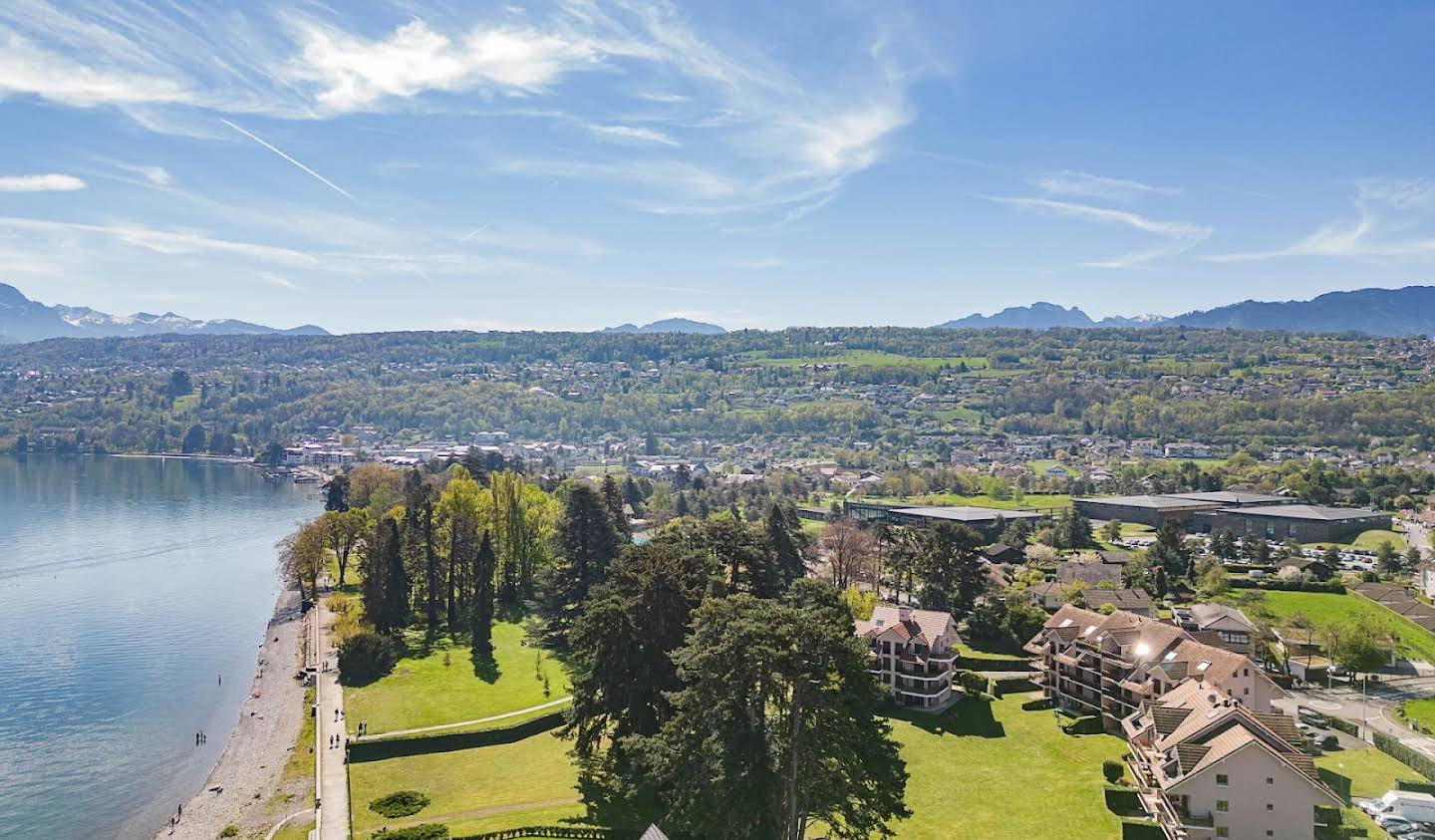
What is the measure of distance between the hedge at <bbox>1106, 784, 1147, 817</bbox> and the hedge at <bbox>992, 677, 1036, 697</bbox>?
15648 mm

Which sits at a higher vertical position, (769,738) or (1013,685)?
(769,738)

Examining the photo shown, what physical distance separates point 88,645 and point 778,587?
140ft

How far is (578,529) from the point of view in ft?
190

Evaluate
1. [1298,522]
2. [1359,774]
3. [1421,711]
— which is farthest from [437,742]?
[1298,522]

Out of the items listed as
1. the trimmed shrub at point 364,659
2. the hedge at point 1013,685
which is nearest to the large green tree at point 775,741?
the hedge at point 1013,685

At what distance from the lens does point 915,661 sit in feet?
Result: 148

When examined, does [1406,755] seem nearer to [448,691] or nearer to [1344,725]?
[1344,725]

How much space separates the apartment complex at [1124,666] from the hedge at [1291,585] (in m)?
25.7

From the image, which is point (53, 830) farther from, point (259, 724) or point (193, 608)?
point (193, 608)

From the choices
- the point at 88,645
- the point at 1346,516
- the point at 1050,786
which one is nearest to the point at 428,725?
the point at 1050,786

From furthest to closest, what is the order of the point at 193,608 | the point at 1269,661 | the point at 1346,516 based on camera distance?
the point at 1346,516, the point at 193,608, the point at 1269,661

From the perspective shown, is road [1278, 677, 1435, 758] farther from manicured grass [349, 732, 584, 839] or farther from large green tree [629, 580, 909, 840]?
manicured grass [349, 732, 584, 839]

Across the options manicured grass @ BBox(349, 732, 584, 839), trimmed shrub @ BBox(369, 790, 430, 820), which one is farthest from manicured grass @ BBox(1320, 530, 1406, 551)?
trimmed shrub @ BBox(369, 790, 430, 820)

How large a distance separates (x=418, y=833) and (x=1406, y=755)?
3558cm
